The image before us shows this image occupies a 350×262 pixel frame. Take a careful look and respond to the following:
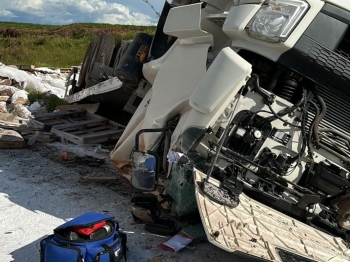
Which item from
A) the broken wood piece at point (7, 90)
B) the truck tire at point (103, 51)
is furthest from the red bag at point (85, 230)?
the broken wood piece at point (7, 90)

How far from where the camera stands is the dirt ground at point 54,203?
333 cm

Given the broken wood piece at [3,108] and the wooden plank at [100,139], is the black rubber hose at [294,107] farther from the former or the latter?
the broken wood piece at [3,108]

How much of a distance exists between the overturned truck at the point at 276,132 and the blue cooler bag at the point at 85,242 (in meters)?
0.62

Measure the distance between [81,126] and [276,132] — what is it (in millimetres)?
4090

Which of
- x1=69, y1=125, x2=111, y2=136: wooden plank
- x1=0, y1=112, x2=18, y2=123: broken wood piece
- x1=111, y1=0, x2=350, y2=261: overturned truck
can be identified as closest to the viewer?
x1=111, y1=0, x2=350, y2=261: overturned truck

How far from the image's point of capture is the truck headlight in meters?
3.14

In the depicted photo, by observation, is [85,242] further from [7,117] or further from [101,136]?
[7,117]

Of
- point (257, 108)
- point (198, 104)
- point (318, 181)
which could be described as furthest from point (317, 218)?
point (198, 104)

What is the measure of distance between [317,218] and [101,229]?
1563 mm

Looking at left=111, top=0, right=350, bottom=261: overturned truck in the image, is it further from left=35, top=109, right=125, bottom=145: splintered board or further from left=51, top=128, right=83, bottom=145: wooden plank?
left=35, top=109, right=125, bottom=145: splintered board

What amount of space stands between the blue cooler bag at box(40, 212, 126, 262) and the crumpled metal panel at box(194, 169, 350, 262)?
2.08 ft

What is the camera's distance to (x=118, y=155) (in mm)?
4727

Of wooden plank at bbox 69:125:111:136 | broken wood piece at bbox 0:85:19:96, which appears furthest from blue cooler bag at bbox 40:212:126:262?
broken wood piece at bbox 0:85:19:96

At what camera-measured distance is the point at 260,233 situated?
2.96 m
